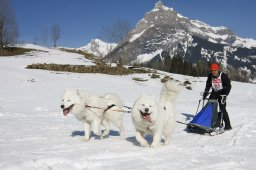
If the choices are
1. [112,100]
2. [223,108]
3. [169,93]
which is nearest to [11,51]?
[223,108]

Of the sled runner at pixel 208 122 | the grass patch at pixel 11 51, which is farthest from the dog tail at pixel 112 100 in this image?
the grass patch at pixel 11 51

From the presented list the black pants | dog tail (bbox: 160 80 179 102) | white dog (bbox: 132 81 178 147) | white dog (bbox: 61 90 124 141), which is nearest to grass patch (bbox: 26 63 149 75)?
the black pants

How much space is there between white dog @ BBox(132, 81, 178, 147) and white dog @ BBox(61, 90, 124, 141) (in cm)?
97

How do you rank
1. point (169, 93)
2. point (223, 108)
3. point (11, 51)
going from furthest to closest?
point (11, 51) → point (223, 108) → point (169, 93)

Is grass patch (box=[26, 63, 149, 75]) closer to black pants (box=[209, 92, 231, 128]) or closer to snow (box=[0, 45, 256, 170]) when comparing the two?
snow (box=[0, 45, 256, 170])

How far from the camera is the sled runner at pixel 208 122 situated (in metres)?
8.18

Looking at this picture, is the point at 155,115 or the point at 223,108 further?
the point at 223,108

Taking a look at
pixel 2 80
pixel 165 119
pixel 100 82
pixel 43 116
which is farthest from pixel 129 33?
pixel 165 119

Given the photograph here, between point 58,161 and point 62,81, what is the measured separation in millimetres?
17735

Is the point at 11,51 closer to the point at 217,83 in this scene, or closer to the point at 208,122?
the point at 217,83

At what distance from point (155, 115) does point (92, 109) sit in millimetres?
1431

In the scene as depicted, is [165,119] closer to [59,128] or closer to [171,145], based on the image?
[171,145]

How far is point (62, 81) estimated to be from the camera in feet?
73.2

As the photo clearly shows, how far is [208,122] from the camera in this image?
26.9 ft
